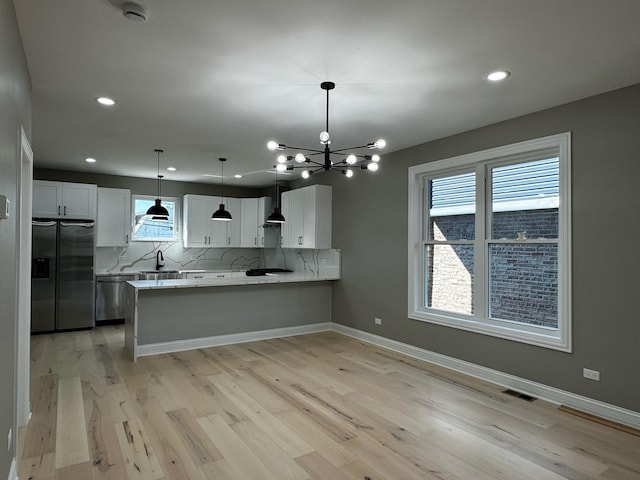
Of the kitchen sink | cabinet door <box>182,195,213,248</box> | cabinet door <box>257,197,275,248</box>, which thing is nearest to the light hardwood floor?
the kitchen sink

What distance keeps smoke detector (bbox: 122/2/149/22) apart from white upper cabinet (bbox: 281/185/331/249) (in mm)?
4375

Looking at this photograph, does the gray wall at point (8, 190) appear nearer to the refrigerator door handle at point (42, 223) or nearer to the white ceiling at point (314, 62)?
the white ceiling at point (314, 62)

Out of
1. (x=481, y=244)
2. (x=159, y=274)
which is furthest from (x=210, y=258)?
(x=481, y=244)

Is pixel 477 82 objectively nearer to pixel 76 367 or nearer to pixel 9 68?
pixel 9 68

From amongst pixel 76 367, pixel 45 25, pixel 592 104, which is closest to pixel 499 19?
pixel 592 104

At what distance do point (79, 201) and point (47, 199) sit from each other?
432 millimetres

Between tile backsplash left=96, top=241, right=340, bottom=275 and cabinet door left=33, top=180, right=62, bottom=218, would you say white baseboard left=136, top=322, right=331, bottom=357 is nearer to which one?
tile backsplash left=96, top=241, right=340, bottom=275

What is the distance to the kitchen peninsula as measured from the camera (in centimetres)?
498

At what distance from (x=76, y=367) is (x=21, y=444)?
1.86 meters

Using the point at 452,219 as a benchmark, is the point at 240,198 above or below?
above

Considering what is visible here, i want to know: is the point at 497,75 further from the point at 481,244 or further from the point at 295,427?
the point at 295,427

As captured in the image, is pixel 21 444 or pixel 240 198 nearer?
pixel 21 444

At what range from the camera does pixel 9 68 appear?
2043 mm

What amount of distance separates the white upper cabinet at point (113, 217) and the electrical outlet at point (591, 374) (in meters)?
6.95
